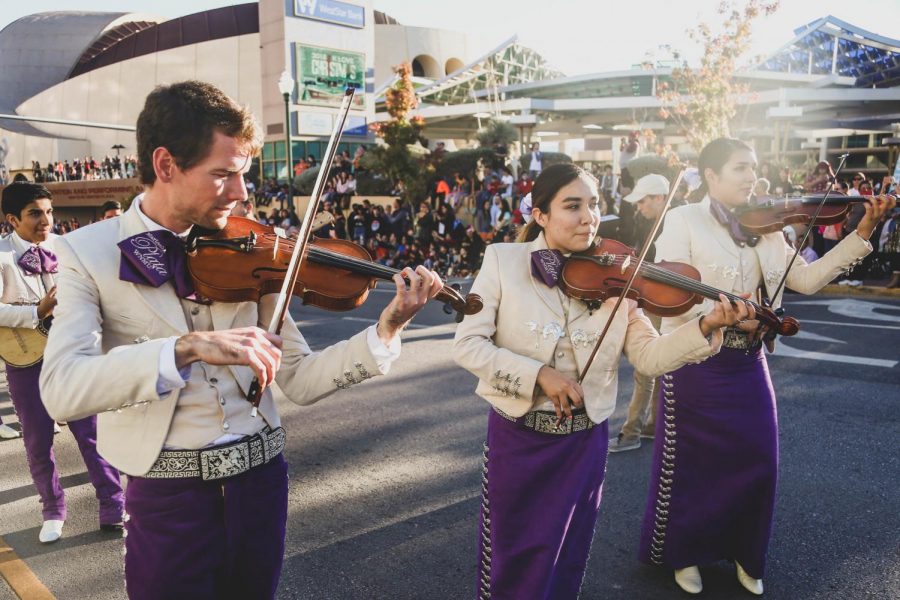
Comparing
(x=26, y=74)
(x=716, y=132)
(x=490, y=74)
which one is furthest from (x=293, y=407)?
(x=26, y=74)

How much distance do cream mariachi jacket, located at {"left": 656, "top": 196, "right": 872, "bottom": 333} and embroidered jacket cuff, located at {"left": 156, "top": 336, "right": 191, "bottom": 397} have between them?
2.65m

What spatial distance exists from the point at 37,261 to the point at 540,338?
11.5 ft

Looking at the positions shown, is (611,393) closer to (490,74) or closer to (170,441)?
(170,441)

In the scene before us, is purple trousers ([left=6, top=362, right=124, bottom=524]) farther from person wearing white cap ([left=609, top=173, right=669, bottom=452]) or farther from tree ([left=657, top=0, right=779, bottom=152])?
tree ([left=657, top=0, right=779, bottom=152])

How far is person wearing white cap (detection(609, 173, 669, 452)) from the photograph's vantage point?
543cm

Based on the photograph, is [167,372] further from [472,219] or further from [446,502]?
[472,219]

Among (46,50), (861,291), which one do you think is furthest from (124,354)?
(46,50)

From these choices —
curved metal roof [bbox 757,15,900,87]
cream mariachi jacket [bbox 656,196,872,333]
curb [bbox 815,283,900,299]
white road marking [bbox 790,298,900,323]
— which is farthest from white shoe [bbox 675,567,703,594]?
curved metal roof [bbox 757,15,900,87]

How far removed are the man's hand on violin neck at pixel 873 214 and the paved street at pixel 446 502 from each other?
5.63 feet

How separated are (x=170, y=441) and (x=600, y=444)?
1589 millimetres

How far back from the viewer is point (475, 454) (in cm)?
523

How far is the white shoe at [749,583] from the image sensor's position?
341 cm

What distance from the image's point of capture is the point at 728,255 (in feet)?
11.5

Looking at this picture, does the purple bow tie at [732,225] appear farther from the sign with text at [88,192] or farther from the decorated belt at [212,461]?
the sign with text at [88,192]
